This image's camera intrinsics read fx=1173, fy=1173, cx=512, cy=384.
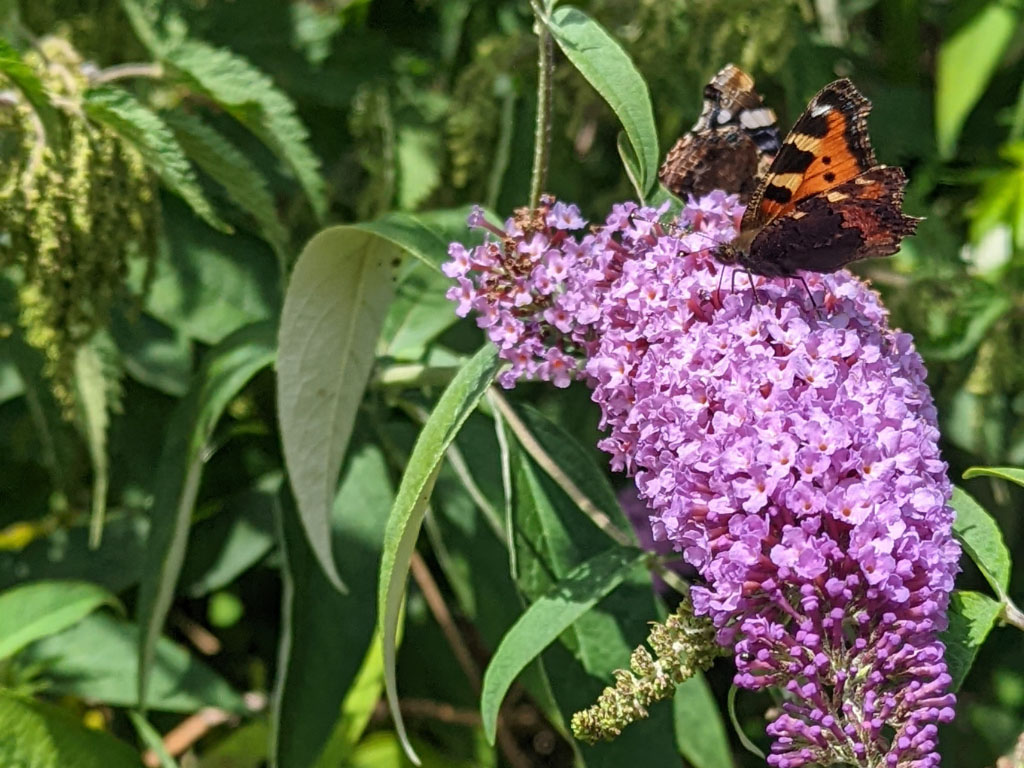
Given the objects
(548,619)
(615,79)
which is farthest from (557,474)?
(615,79)

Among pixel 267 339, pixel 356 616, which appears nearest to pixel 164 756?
pixel 356 616

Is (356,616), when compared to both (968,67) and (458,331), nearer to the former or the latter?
(458,331)

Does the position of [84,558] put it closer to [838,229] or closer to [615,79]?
[615,79]

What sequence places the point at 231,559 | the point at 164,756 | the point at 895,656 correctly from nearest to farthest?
1. the point at 895,656
2. the point at 164,756
3. the point at 231,559

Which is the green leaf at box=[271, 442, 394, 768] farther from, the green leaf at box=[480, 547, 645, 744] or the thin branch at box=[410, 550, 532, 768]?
the green leaf at box=[480, 547, 645, 744]

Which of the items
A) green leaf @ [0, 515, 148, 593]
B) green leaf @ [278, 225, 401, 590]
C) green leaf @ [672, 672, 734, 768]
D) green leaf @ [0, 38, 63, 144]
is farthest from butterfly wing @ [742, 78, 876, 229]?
green leaf @ [0, 515, 148, 593]
